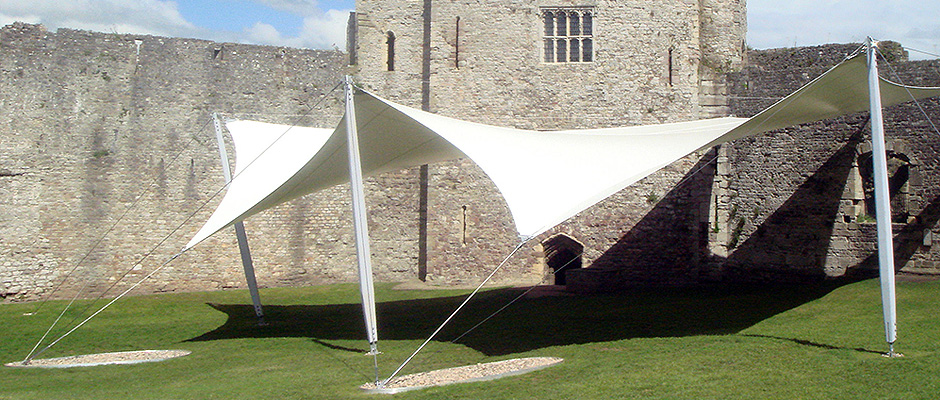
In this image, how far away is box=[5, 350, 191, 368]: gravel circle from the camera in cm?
912

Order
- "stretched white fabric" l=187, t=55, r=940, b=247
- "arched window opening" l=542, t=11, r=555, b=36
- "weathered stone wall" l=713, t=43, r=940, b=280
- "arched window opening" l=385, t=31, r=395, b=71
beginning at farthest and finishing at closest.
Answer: "arched window opening" l=385, t=31, r=395, b=71 → "arched window opening" l=542, t=11, r=555, b=36 → "weathered stone wall" l=713, t=43, r=940, b=280 → "stretched white fabric" l=187, t=55, r=940, b=247

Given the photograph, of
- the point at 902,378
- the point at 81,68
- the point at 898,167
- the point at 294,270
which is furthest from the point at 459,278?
the point at 902,378

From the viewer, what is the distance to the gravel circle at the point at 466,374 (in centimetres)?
728

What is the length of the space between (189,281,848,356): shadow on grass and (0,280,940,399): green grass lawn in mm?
34

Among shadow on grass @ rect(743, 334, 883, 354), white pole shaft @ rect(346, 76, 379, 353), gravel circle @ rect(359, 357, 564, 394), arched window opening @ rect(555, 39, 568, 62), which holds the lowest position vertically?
gravel circle @ rect(359, 357, 564, 394)

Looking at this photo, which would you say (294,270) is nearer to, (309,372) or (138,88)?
(138,88)

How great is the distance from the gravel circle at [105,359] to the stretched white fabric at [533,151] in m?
1.42

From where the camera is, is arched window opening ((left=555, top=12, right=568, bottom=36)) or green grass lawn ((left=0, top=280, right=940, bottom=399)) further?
arched window opening ((left=555, top=12, right=568, bottom=36))

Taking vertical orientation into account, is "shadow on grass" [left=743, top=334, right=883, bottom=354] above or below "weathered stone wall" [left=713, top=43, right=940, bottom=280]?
below

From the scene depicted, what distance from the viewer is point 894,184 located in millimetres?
16797

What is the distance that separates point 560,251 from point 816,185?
5126mm

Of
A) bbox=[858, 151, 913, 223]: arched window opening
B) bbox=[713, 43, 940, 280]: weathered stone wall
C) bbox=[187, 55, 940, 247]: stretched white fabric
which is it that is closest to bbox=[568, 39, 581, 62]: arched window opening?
bbox=[713, 43, 940, 280]: weathered stone wall

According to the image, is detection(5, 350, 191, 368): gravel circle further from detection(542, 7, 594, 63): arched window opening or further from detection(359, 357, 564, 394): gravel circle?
detection(542, 7, 594, 63): arched window opening

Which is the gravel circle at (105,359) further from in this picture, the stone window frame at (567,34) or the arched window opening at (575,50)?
the arched window opening at (575,50)
